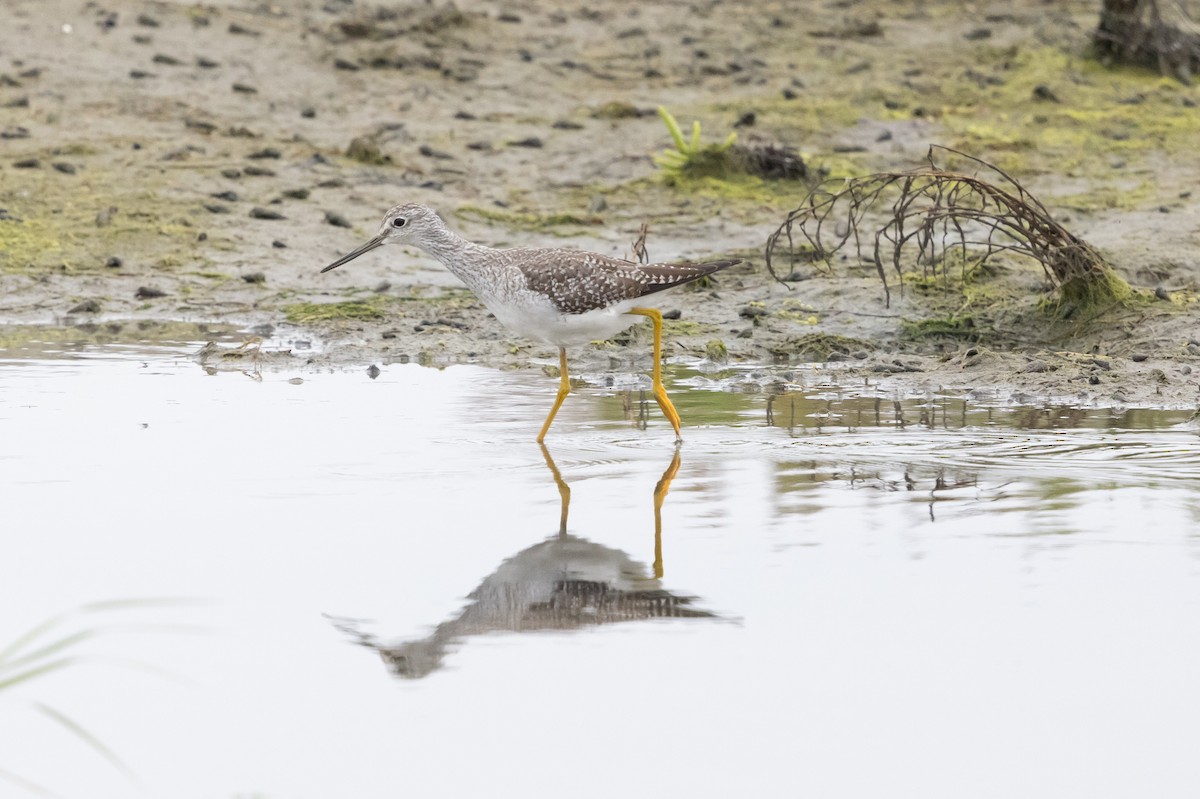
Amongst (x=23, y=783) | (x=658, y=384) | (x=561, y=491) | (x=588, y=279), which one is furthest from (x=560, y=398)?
(x=23, y=783)

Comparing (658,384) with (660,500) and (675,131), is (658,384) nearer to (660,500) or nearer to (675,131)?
(660,500)

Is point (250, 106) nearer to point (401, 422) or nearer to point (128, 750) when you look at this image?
point (401, 422)

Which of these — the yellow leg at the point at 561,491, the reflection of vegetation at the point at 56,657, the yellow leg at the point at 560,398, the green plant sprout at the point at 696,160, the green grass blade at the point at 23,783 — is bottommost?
the green grass blade at the point at 23,783

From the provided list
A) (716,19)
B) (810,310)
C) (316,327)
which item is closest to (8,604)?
(316,327)

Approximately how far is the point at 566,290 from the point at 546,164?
5.76m

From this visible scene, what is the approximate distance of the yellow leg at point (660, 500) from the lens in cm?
602

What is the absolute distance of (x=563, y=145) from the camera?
1409 cm

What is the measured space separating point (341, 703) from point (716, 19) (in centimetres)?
1379

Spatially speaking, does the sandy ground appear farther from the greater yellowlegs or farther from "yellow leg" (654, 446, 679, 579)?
"yellow leg" (654, 446, 679, 579)

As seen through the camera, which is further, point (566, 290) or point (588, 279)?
point (588, 279)

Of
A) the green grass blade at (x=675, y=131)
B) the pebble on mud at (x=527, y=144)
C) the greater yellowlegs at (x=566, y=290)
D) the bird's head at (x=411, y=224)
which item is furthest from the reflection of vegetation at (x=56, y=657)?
the pebble on mud at (x=527, y=144)

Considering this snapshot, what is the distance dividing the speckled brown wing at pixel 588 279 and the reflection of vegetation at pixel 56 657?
3318 millimetres

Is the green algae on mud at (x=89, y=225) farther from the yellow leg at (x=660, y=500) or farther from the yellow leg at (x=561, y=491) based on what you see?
the yellow leg at (x=660, y=500)

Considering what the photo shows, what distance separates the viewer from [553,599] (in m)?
5.65
